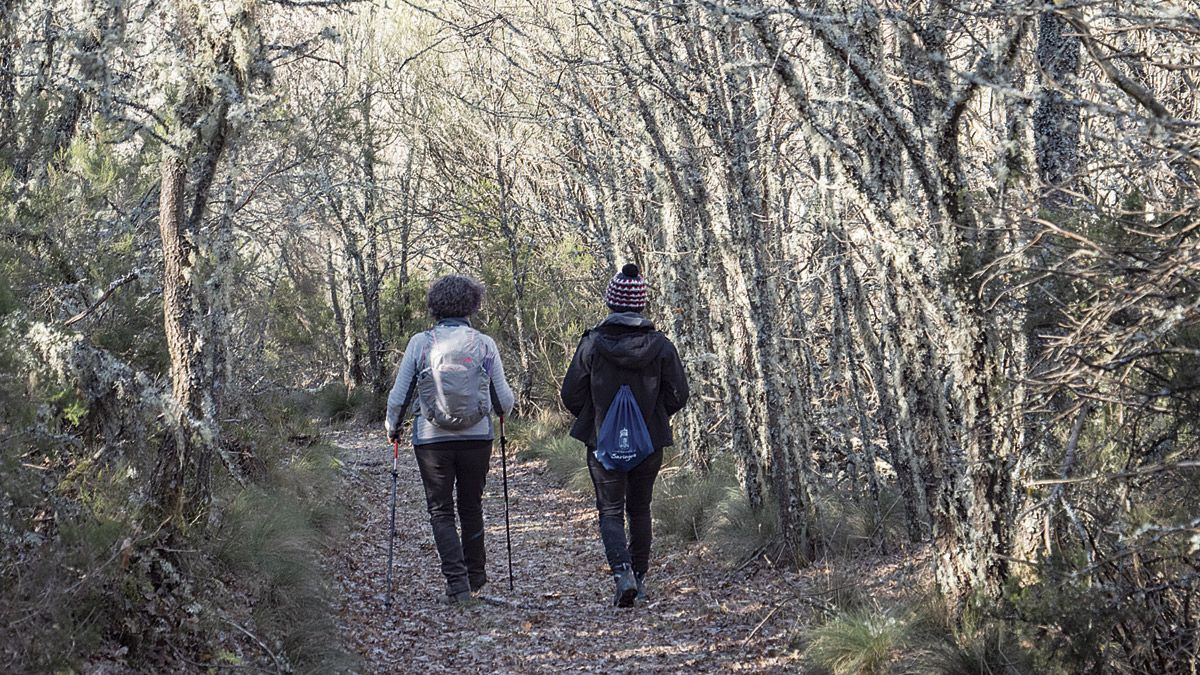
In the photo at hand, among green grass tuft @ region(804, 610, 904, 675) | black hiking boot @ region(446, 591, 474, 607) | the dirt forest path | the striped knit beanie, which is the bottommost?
the dirt forest path

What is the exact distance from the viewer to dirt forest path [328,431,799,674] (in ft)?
19.3

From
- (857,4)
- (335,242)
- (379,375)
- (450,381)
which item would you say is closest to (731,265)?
(450,381)

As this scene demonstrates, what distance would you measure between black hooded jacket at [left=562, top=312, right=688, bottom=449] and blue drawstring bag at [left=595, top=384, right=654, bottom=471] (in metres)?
0.07

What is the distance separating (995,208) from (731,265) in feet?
10.2

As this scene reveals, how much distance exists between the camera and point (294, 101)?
1970 centimetres

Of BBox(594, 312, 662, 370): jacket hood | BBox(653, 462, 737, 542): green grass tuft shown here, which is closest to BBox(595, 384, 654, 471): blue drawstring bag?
BBox(594, 312, 662, 370): jacket hood

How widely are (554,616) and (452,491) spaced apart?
102 centimetres

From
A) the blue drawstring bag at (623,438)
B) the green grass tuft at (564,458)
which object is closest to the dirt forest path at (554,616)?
the blue drawstring bag at (623,438)

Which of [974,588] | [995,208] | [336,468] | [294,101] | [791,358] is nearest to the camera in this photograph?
[995,208]

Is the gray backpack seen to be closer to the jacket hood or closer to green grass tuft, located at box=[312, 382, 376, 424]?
the jacket hood

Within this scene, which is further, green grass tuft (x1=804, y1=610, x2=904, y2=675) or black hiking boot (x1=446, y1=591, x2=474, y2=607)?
black hiking boot (x1=446, y1=591, x2=474, y2=607)

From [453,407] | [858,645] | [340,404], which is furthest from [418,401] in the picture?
[340,404]

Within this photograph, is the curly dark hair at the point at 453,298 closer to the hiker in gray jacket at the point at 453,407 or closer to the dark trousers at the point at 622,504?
the hiker in gray jacket at the point at 453,407

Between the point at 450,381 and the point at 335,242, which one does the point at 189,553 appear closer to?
the point at 450,381
